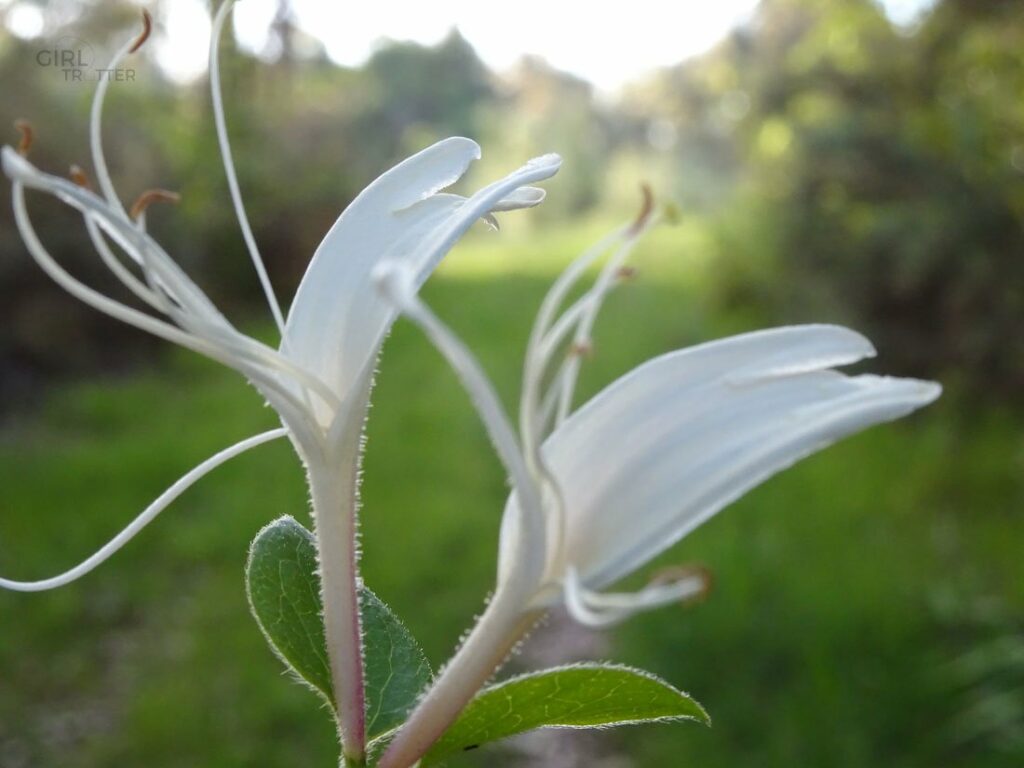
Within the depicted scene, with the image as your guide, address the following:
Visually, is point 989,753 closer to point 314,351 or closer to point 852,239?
point 314,351

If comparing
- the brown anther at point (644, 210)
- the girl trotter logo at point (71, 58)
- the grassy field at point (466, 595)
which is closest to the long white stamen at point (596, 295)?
the brown anther at point (644, 210)

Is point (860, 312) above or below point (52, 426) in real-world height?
below

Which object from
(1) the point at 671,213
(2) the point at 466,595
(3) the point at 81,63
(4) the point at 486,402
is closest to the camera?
(4) the point at 486,402

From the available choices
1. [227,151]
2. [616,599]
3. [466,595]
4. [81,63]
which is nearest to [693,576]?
[616,599]

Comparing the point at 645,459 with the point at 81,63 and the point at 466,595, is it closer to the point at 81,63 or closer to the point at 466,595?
the point at 81,63

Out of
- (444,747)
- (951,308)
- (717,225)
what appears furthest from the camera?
(717,225)

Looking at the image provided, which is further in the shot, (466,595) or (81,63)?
(466,595)

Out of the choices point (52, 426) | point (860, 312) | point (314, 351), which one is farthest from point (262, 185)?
point (314, 351)

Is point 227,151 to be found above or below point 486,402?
above
